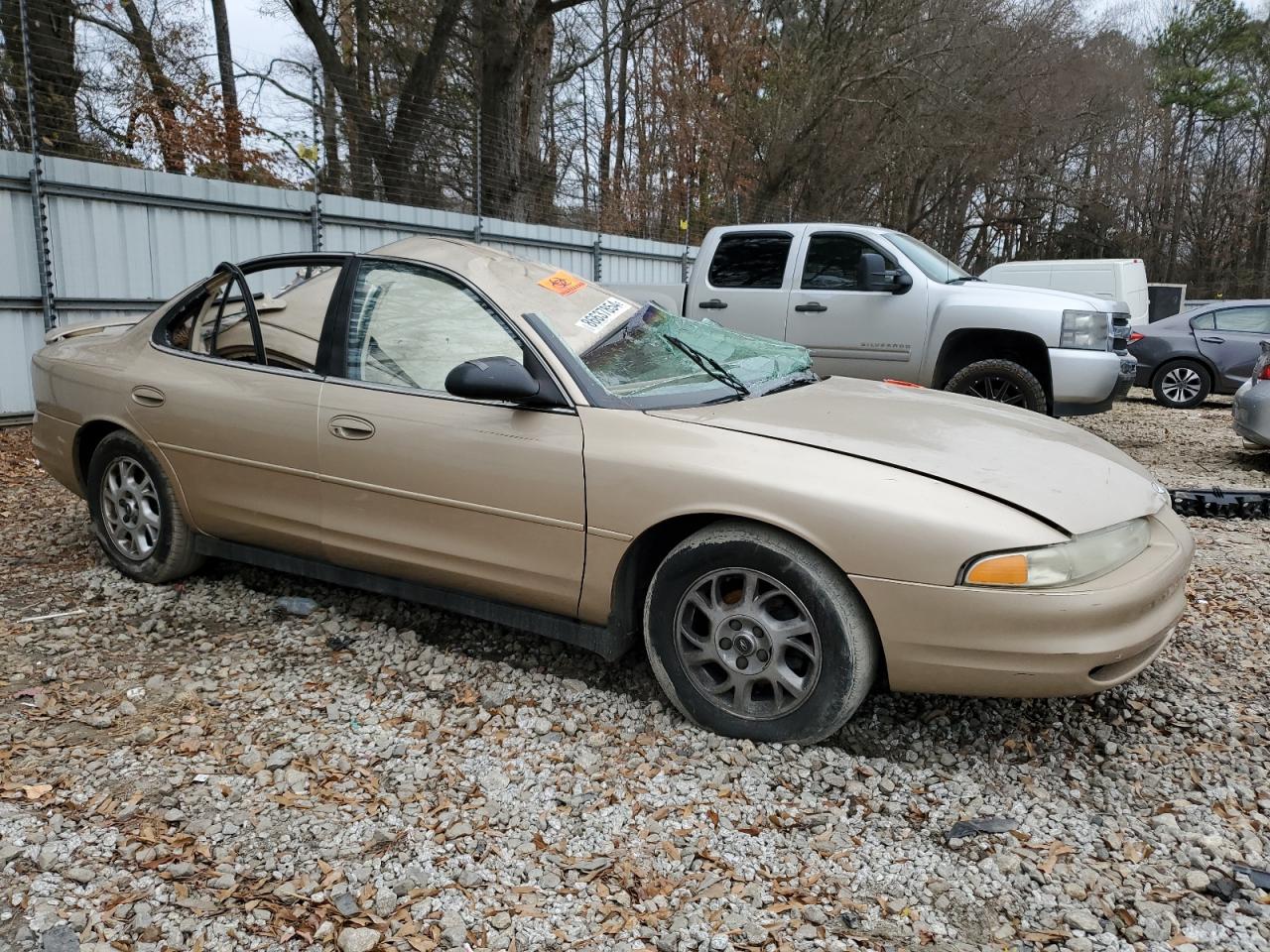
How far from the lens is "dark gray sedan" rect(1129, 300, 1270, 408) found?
1253cm

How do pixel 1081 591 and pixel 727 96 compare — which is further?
pixel 727 96

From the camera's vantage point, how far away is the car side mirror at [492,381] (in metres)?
3.04

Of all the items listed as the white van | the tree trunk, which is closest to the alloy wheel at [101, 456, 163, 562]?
the tree trunk

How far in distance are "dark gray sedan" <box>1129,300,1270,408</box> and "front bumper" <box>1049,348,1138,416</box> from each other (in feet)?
21.0

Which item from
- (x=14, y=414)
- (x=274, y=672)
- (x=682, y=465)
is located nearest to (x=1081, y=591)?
(x=682, y=465)

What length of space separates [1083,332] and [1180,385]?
677cm

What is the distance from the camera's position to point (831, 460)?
9.25 feet

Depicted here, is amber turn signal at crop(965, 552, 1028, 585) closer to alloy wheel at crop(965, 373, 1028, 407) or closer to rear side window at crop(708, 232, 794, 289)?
alloy wheel at crop(965, 373, 1028, 407)

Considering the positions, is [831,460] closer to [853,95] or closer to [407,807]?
[407,807]

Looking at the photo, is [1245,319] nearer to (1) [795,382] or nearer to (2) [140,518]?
(1) [795,382]

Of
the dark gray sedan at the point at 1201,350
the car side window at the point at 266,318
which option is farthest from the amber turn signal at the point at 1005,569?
the dark gray sedan at the point at 1201,350

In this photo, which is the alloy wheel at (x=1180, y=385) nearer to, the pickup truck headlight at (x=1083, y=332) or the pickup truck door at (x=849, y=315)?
the pickup truck headlight at (x=1083, y=332)

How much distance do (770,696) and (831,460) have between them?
785 millimetres

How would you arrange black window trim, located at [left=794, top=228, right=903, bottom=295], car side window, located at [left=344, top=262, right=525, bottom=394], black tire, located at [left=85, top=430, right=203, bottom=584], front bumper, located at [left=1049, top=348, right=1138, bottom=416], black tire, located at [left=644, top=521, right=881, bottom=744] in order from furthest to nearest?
black window trim, located at [left=794, top=228, right=903, bottom=295] < front bumper, located at [left=1049, top=348, right=1138, bottom=416] < black tire, located at [left=85, top=430, right=203, bottom=584] < car side window, located at [left=344, top=262, right=525, bottom=394] < black tire, located at [left=644, top=521, right=881, bottom=744]
